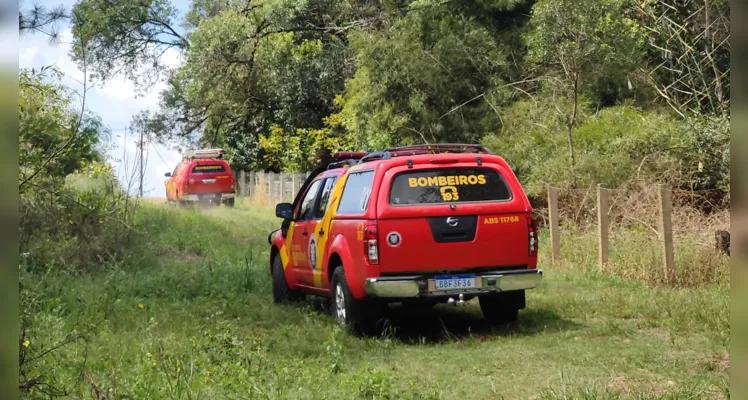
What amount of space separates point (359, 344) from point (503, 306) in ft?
6.48

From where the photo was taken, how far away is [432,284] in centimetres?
890

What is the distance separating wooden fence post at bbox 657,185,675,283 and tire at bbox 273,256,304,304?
4968mm

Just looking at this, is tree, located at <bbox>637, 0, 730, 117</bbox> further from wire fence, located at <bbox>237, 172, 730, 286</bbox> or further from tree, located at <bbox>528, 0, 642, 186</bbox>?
wire fence, located at <bbox>237, 172, 730, 286</bbox>

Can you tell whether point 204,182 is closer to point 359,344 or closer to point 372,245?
point 372,245

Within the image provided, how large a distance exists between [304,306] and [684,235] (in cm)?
603

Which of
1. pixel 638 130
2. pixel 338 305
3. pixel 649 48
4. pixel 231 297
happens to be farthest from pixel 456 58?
pixel 338 305

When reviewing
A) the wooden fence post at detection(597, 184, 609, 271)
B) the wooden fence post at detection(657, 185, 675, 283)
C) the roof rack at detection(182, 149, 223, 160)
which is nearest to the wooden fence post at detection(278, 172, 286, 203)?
the roof rack at detection(182, 149, 223, 160)

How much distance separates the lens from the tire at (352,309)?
9.19m

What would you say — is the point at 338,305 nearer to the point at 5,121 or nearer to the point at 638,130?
the point at 5,121

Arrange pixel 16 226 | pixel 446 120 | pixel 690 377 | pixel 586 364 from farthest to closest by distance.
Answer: pixel 446 120 → pixel 586 364 → pixel 690 377 → pixel 16 226

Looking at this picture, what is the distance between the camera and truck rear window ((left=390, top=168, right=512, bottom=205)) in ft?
30.2

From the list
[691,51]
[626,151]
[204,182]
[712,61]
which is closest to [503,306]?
[626,151]

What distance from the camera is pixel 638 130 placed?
18.9 metres

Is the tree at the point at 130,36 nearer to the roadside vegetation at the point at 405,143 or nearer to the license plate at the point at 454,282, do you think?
the roadside vegetation at the point at 405,143
